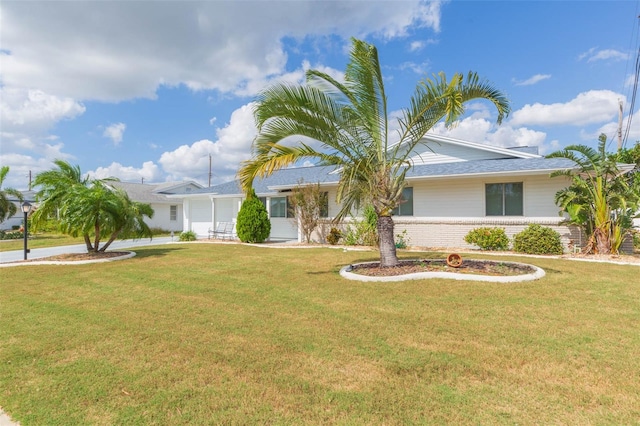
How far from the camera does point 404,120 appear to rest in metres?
8.29

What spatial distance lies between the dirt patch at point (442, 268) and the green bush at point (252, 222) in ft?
28.3

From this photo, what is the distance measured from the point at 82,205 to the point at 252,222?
7.33 meters

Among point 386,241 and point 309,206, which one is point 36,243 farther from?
point 386,241

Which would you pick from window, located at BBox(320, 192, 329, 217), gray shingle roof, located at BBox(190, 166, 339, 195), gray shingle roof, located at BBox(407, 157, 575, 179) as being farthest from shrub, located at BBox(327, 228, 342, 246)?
gray shingle roof, located at BBox(407, 157, 575, 179)

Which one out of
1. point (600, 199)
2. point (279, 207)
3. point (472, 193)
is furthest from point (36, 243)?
point (600, 199)

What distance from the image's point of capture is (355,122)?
27.3ft

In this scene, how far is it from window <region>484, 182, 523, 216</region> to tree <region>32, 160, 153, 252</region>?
13314 mm

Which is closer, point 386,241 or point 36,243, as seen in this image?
point 386,241

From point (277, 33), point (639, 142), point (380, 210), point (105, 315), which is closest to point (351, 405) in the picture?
point (105, 315)

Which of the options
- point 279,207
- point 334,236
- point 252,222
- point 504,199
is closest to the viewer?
point 504,199

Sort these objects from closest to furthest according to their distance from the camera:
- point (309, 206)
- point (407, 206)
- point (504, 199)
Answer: point (504, 199)
point (407, 206)
point (309, 206)

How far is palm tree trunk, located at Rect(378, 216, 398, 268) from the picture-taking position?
27.5 feet

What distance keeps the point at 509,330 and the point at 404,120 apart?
17.6 ft

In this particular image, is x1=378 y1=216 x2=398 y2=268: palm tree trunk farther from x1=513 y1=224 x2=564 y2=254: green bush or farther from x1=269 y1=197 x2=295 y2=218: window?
x1=269 y1=197 x2=295 y2=218: window
